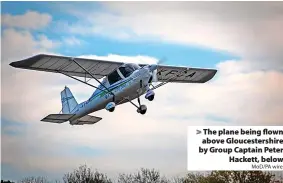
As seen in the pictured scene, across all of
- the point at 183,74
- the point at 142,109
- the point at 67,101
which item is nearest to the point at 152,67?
the point at 142,109

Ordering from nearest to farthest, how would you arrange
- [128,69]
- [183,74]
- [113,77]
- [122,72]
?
[128,69], [122,72], [113,77], [183,74]

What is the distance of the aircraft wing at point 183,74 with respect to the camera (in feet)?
76.8

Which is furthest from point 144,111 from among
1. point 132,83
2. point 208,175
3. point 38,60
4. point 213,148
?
point 208,175

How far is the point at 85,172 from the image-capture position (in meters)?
42.5

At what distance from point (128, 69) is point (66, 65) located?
2.37 meters

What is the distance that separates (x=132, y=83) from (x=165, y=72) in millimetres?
3791

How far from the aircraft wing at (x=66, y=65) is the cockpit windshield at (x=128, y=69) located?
1.57ft

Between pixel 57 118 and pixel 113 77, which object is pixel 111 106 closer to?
pixel 113 77

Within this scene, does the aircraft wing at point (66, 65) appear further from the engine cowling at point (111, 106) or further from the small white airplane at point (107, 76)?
the engine cowling at point (111, 106)

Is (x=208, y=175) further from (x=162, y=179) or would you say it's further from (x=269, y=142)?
(x=269, y=142)

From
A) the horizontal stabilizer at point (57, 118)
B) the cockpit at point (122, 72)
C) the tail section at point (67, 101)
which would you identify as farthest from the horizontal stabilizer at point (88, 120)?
the cockpit at point (122, 72)

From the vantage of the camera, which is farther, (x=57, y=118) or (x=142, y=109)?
(x=57, y=118)

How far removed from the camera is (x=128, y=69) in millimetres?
20797

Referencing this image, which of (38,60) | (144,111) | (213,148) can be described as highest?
(38,60)
